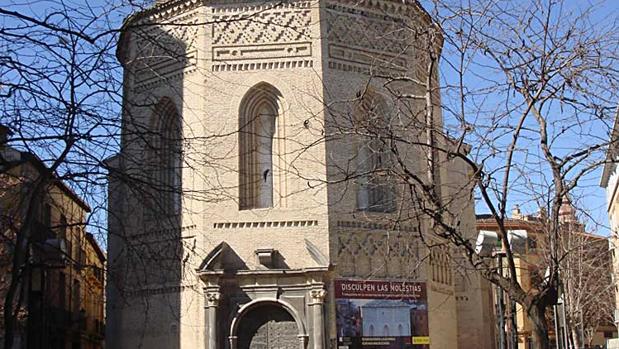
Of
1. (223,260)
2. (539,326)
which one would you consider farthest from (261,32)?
(539,326)

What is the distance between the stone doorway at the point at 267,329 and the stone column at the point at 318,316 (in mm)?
758

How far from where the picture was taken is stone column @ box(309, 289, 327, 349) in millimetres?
23500

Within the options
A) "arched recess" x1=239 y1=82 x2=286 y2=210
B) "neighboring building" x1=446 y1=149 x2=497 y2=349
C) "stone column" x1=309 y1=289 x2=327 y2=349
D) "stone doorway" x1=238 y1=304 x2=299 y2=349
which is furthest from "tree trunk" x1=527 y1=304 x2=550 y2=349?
"neighboring building" x1=446 y1=149 x2=497 y2=349

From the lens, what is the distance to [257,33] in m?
25.4

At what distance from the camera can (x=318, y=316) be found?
23672mm

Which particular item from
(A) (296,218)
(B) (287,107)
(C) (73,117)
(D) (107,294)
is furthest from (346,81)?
(C) (73,117)

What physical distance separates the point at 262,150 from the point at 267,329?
196 inches

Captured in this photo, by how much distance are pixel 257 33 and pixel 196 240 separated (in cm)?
588

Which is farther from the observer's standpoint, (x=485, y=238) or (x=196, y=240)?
(x=196, y=240)

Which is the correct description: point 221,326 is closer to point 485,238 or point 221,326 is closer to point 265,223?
point 265,223

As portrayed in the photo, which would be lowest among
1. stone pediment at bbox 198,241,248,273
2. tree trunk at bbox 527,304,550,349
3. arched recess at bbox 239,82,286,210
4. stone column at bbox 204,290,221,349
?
tree trunk at bbox 527,304,550,349

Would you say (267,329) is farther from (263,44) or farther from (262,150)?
(263,44)

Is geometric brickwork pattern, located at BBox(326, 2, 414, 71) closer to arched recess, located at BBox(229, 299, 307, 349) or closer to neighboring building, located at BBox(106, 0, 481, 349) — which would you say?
neighboring building, located at BBox(106, 0, 481, 349)

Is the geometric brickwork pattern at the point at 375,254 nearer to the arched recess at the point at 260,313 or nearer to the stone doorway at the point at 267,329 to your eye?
the arched recess at the point at 260,313
